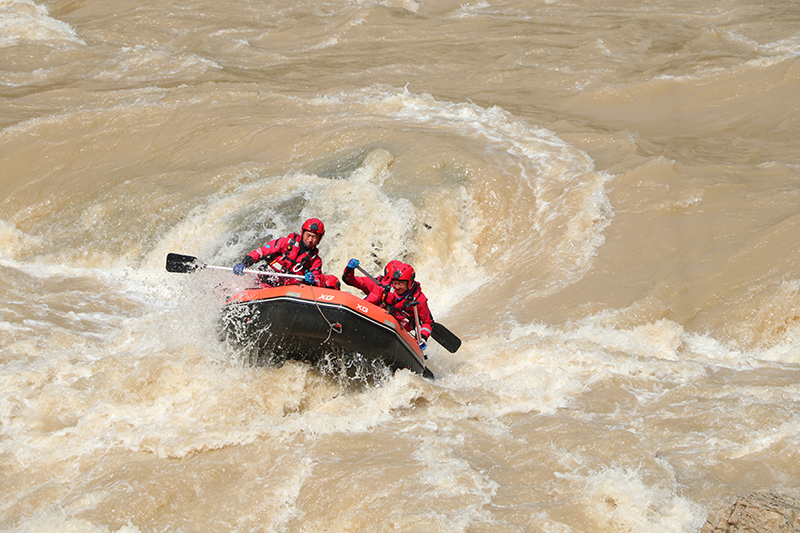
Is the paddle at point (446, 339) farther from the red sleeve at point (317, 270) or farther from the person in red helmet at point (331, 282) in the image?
the red sleeve at point (317, 270)

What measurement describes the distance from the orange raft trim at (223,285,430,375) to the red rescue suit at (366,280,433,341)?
456 mm

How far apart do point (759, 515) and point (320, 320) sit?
3023mm

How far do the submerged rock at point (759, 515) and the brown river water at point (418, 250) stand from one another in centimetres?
27

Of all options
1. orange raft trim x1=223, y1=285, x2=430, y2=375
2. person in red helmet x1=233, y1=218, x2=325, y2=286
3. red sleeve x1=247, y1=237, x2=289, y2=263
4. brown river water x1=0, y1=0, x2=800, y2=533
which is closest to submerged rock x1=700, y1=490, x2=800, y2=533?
brown river water x1=0, y1=0, x2=800, y2=533

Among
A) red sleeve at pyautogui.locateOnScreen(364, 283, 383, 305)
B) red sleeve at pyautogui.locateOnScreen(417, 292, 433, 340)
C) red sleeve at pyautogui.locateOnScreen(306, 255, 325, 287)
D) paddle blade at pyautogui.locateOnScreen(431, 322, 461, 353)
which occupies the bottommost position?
paddle blade at pyautogui.locateOnScreen(431, 322, 461, 353)

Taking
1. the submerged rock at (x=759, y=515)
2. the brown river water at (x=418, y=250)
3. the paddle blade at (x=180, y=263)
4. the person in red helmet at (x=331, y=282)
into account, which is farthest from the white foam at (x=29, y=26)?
the submerged rock at (x=759, y=515)

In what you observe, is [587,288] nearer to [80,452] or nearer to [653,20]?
[80,452]

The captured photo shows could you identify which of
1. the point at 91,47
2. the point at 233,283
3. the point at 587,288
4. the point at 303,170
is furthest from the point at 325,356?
the point at 91,47

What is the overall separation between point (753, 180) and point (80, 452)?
7.46 m

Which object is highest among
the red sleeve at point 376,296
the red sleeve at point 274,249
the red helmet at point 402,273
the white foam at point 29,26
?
the white foam at point 29,26

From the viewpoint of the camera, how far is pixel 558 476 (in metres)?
4.24

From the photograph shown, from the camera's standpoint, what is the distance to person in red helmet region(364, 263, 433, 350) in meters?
5.87

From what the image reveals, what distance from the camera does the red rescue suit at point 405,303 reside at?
5953 millimetres

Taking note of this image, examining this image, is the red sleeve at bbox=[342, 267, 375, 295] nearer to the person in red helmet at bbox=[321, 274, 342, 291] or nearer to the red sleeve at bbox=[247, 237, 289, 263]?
the person in red helmet at bbox=[321, 274, 342, 291]
